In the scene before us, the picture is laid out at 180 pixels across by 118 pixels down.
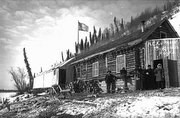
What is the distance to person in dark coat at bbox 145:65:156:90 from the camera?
1445 centimetres

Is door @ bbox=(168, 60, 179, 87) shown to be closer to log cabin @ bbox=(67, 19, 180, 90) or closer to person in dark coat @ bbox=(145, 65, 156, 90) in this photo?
log cabin @ bbox=(67, 19, 180, 90)

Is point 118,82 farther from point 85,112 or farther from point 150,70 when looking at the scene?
point 85,112

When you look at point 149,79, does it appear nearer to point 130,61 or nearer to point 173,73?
point 173,73

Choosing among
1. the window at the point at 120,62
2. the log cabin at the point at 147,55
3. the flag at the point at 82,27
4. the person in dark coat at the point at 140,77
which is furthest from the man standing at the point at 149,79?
the flag at the point at 82,27

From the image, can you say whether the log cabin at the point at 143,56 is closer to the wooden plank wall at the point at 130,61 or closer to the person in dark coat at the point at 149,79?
the wooden plank wall at the point at 130,61

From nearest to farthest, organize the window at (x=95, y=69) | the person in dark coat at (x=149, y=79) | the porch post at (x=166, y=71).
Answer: the porch post at (x=166, y=71)
the person in dark coat at (x=149, y=79)
the window at (x=95, y=69)

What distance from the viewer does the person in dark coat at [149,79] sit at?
14445mm

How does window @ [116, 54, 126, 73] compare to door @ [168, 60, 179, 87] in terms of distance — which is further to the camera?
window @ [116, 54, 126, 73]

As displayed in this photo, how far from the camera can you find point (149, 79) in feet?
48.1

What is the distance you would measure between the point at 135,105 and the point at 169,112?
1648 millimetres

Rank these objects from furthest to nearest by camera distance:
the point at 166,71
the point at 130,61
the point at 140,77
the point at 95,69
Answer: the point at 95,69, the point at 130,61, the point at 140,77, the point at 166,71

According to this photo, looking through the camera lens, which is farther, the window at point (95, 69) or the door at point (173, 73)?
the window at point (95, 69)

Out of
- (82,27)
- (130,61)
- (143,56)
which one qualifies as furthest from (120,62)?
(82,27)

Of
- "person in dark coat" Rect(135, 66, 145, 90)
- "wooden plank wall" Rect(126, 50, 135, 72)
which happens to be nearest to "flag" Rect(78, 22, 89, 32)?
"wooden plank wall" Rect(126, 50, 135, 72)
